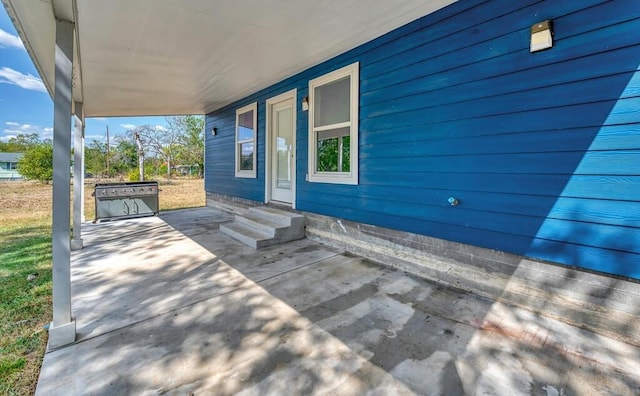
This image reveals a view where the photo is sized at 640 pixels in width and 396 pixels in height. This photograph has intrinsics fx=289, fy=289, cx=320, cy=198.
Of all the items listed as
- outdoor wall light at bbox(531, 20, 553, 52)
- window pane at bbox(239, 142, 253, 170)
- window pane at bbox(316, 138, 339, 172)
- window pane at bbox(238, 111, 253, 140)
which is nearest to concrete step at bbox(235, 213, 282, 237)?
window pane at bbox(316, 138, 339, 172)

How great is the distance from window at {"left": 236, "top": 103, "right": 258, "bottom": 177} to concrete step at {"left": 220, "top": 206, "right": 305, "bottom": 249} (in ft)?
4.76

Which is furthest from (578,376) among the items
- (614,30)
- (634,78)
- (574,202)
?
(614,30)

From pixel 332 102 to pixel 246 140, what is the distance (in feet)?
9.40

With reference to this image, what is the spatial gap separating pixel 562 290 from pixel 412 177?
1.62m

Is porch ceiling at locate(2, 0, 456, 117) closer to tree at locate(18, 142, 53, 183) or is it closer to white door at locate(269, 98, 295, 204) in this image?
white door at locate(269, 98, 295, 204)

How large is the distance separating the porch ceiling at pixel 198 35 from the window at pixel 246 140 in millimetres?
1088

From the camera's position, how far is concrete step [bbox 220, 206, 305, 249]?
14.1ft

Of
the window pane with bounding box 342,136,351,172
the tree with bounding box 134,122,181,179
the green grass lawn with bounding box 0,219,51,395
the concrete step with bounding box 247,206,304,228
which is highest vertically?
the tree with bounding box 134,122,181,179

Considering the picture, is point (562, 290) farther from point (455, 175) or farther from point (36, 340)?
point (36, 340)

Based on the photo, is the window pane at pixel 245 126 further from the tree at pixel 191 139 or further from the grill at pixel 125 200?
the tree at pixel 191 139

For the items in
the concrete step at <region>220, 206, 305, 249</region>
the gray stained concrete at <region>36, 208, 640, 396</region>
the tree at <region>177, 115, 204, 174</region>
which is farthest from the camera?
the tree at <region>177, 115, 204, 174</region>

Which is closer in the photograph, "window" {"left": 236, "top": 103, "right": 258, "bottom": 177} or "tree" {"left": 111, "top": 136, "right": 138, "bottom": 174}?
"window" {"left": 236, "top": 103, "right": 258, "bottom": 177}

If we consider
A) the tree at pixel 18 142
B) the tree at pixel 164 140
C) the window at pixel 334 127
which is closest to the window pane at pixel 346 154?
the window at pixel 334 127

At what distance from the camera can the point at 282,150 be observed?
5621 mm
